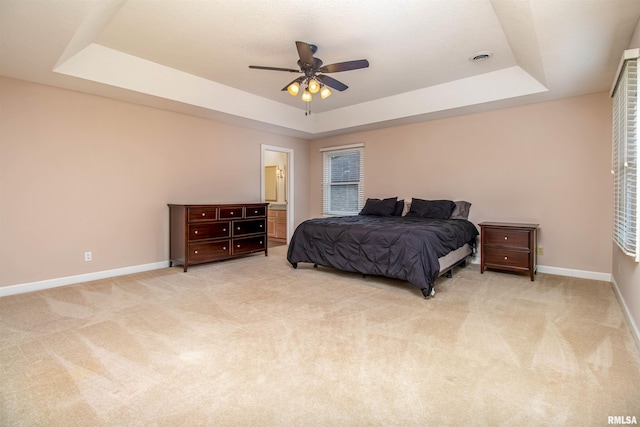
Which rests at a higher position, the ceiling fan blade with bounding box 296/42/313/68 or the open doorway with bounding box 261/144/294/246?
the ceiling fan blade with bounding box 296/42/313/68

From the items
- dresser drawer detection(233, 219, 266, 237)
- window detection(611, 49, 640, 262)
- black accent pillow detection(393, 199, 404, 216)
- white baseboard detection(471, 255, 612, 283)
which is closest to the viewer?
window detection(611, 49, 640, 262)

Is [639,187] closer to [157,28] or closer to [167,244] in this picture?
[157,28]

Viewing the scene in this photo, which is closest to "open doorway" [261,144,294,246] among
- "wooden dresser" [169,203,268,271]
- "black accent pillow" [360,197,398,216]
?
"wooden dresser" [169,203,268,271]

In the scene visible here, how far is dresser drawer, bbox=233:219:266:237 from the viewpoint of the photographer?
5094mm

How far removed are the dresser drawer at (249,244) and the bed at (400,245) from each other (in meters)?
1.00

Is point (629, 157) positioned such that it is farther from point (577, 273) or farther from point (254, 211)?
point (254, 211)

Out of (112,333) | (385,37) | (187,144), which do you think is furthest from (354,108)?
(112,333)

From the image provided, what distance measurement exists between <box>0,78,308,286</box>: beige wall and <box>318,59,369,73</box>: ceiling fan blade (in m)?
2.82

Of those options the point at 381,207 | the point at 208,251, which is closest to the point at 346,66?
the point at 381,207

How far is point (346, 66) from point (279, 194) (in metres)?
4.88

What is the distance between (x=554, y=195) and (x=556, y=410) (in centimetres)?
362

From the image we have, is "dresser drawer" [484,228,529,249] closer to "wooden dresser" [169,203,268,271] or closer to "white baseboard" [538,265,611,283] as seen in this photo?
"white baseboard" [538,265,611,283]

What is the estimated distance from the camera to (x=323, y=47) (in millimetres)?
3465

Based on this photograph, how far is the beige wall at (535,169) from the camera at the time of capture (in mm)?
4000
